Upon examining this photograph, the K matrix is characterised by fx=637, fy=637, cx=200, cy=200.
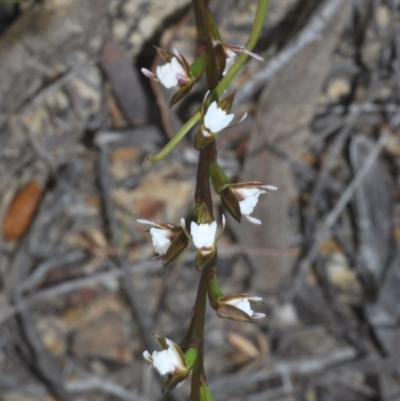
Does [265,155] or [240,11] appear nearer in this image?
[240,11]

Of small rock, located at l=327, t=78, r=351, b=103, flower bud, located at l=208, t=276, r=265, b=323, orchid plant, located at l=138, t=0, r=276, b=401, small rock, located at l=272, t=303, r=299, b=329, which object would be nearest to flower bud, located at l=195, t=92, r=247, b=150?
orchid plant, located at l=138, t=0, r=276, b=401

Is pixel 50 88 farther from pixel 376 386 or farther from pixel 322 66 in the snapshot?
pixel 376 386

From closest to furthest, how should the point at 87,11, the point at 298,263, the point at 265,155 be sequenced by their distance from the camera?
the point at 87,11
the point at 265,155
the point at 298,263

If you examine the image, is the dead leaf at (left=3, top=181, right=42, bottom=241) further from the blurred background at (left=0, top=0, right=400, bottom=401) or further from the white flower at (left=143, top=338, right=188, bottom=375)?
the white flower at (left=143, top=338, right=188, bottom=375)

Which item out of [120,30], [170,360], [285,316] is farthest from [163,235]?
[285,316]

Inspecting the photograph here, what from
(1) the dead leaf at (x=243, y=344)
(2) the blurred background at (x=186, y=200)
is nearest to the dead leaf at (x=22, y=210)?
(2) the blurred background at (x=186, y=200)

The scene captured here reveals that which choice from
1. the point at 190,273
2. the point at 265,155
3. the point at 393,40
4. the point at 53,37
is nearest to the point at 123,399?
the point at 190,273
